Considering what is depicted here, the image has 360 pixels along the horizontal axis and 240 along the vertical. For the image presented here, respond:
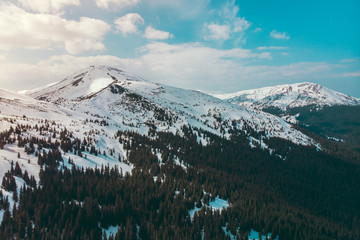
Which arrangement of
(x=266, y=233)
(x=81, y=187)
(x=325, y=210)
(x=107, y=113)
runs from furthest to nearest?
(x=107, y=113) → (x=325, y=210) → (x=266, y=233) → (x=81, y=187)

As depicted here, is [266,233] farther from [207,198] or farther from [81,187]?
[81,187]

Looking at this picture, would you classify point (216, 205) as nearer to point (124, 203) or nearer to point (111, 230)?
point (124, 203)

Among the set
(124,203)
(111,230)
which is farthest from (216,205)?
(111,230)

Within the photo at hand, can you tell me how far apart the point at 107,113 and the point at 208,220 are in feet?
476

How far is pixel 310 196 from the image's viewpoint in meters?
158

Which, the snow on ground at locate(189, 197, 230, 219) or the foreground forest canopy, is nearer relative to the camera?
the foreground forest canopy

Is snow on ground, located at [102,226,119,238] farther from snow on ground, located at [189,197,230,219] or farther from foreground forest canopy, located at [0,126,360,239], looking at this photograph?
snow on ground, located at [189,197,230,219]

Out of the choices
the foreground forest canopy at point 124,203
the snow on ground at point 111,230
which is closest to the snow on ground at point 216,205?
the foreground forest canopy at point 124,203

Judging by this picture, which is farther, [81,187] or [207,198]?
[207,198]

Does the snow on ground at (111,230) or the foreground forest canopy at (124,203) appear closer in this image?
the foreground forest canopy at (124,203)

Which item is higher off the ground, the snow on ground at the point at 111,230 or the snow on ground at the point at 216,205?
the snow on ground at the point at 111,230

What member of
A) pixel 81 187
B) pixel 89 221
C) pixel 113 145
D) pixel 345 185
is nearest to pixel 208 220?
pixel 89 221

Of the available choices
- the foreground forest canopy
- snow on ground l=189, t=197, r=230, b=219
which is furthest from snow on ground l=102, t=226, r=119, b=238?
snow on ground l=189, t=197, r=230, b=219

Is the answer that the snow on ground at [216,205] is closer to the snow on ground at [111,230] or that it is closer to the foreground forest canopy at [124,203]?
the foreground forest canopy at [124,203]
